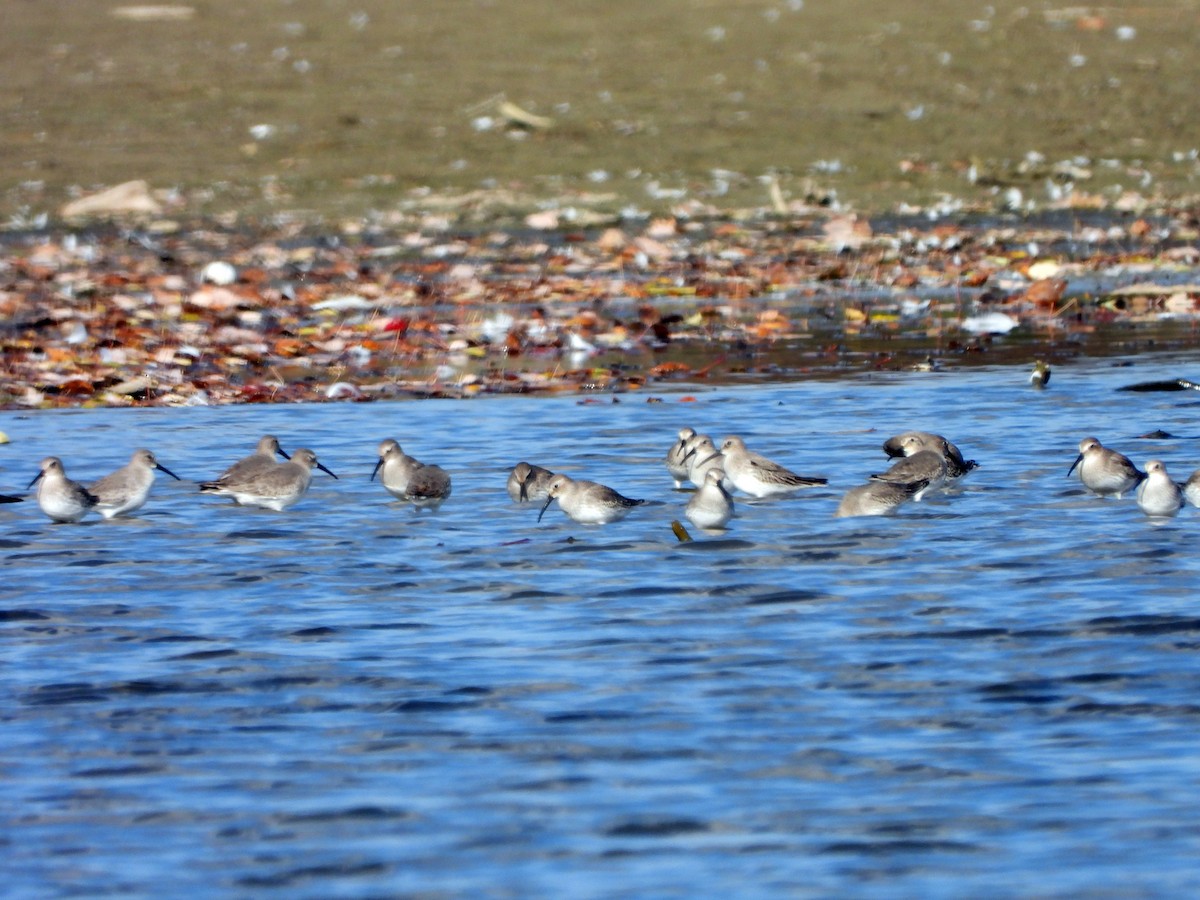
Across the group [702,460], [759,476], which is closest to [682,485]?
[702,460]

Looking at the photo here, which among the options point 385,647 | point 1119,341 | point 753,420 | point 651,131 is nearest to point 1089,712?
point 385,647

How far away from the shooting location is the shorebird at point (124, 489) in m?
11.5

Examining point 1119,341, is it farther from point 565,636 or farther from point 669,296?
point 565,636

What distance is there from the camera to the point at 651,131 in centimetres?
3042

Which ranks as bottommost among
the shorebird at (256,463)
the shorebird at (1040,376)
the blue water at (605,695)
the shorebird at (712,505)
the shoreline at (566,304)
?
the blue water at (605,695)

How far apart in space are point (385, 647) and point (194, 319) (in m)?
12.2

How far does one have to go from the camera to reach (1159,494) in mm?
10789

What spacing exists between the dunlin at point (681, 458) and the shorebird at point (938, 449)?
4.08ft

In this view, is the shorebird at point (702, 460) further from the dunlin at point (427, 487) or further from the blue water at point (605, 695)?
the dunlin at point (427, 487)

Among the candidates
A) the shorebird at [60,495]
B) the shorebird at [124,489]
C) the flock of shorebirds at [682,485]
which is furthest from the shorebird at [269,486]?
the shorebird at [60,495]

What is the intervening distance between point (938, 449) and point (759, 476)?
1.06 m

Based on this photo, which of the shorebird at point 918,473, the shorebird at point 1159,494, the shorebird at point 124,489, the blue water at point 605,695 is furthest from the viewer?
the shorebird at point 124,489

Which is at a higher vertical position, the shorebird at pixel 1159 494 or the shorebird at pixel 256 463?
the shorebird at pixel 256 463

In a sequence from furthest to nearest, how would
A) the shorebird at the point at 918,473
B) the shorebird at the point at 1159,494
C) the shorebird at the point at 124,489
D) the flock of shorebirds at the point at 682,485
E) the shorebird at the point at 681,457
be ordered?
the shorebird at the point at 681,457, the shorebird at the point at 124,489, the shorebird at the point at 918,473, the flock of shorebirds at the point at 682,485, the shorebird at the point at 1159,494
